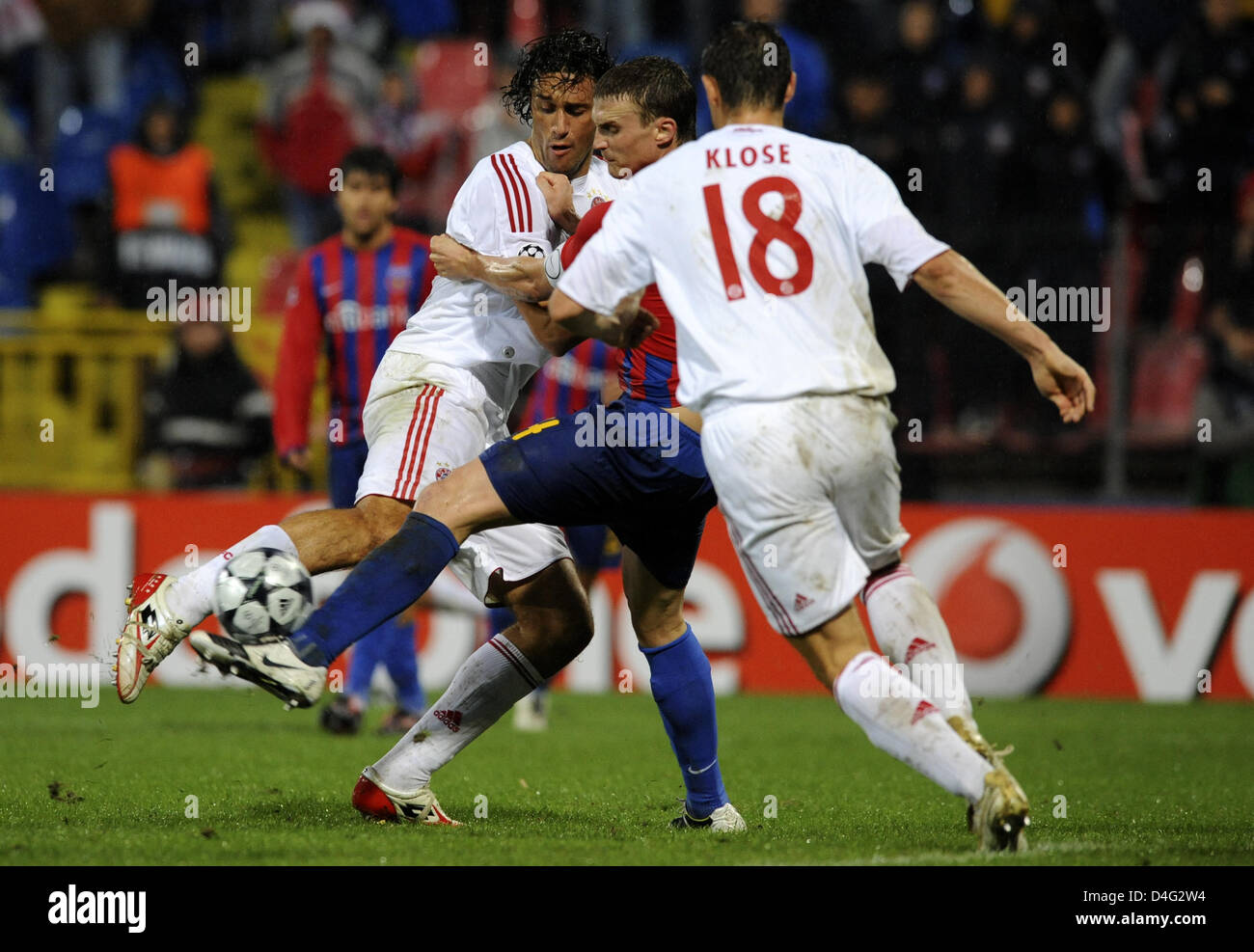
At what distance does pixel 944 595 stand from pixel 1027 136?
307 cm

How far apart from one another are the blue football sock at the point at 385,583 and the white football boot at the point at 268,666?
15cm

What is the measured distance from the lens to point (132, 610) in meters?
4.78

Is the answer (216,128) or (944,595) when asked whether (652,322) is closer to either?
(944,595)

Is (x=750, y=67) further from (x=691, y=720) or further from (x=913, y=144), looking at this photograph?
(x=913, y=144)

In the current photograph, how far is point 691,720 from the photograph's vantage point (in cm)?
526

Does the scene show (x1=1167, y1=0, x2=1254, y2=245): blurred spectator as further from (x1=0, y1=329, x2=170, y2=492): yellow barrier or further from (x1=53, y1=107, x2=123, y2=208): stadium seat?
(x1=53, y1=107, x2=123, y2=208): stadium seat

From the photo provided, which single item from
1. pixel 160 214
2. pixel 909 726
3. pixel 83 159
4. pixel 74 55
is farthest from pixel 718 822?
pixel 74 55

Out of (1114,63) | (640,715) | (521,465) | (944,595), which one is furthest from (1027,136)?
(521,465)

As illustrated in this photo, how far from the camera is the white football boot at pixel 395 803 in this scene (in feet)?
17.1

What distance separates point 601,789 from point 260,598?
2.20m

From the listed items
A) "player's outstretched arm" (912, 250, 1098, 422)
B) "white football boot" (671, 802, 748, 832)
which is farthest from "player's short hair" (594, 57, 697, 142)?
"white football boot" (671, 802, 748, 832)

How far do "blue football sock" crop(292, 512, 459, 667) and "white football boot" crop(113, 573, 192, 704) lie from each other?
1.61ft

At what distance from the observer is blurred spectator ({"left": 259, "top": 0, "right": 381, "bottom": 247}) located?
13.0 meters

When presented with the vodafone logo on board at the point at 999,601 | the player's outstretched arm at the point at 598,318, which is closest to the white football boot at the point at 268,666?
the player's outstretched arm at the point at 598,318
